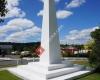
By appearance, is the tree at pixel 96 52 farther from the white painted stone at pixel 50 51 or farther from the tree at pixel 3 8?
the tree at pixel 3 8

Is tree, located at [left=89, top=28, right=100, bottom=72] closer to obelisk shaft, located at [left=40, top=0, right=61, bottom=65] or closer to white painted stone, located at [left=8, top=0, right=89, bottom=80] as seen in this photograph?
white painted stone, located at [left=8, top=0, right=89, bottom=80]

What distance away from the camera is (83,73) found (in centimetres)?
2262

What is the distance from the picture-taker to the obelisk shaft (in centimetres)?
2250

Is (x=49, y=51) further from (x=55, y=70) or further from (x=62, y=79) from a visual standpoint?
(x=62, y=79)

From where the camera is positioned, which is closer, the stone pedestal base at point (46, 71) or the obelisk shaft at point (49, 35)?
the stone pedestal base at point (46, 71)

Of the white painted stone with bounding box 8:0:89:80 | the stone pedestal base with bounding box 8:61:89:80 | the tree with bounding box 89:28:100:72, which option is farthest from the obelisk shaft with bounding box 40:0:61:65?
the tree with bounding box 89:28:100:72

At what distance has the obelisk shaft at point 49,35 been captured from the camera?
2250 centimetres

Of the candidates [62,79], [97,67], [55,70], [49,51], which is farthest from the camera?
[97,67]

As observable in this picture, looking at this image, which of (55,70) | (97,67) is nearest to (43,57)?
(55,70)

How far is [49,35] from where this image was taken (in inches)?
886

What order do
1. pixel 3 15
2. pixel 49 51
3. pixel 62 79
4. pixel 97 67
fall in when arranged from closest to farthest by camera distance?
pixel 3 15 < pixel 62 79 < pixel 49 51 < pixel 97 67

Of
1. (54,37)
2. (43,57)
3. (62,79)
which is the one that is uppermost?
(54,37)

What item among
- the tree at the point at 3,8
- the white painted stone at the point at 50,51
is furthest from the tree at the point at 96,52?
the tree at the point at 3,8

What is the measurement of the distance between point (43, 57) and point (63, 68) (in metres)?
2.06
